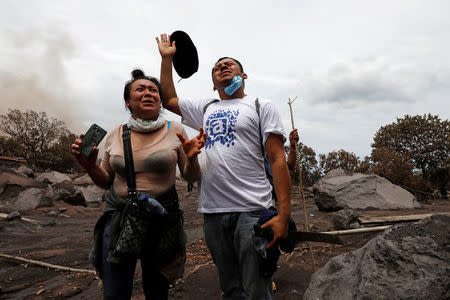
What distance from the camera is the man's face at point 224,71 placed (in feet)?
7.50

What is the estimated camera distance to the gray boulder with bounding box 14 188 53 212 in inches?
463

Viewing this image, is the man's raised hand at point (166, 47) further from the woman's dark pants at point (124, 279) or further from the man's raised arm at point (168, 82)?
the woman's dark pants at point (124, 279)

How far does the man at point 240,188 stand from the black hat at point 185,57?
0.72 m

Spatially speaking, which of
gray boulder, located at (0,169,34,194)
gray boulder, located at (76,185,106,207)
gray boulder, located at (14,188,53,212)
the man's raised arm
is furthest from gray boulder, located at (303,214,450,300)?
gray boulder, located at (0,169,34,194)

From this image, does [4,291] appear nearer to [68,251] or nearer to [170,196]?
[68,251]

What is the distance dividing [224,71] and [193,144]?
0.70 meters

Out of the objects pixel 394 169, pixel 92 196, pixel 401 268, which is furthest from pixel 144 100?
pixel 394 169

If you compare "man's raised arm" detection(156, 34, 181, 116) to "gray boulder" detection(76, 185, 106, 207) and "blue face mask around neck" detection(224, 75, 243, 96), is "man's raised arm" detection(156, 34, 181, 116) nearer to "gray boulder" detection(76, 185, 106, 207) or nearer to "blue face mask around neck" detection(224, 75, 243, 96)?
"blue face mask around neck" detection(224, 75, 243, 96)

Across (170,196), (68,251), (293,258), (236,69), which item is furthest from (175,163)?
(68,251)

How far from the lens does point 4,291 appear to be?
12.7ft

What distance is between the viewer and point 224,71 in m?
2.30

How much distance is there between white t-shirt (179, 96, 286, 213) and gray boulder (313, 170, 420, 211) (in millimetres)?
8632

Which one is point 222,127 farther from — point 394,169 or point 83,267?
point 394,169

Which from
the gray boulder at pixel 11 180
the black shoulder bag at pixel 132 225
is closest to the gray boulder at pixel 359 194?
the black shoulder bag at pixel 132 225
